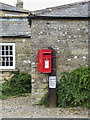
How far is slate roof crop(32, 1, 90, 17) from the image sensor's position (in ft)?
23.9

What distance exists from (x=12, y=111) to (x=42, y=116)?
125cm

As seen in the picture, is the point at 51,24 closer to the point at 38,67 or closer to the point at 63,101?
the point at 38,67

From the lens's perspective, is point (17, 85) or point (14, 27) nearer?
point (17, 85)

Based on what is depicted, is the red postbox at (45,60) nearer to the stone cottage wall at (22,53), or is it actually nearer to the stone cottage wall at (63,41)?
the stone cottage wall at (63,41)

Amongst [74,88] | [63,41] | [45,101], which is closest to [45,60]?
[63,41]

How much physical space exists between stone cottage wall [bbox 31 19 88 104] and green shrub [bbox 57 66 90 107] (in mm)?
320

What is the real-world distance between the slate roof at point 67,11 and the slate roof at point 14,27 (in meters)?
3.70

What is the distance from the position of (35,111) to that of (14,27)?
631 cm

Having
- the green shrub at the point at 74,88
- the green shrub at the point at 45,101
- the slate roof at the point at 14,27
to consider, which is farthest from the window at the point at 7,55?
the green shrub at the point at 74,88

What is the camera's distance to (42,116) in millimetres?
6074

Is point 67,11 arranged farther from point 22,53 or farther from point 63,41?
point 22,53

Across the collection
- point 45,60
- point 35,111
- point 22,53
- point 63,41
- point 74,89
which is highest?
point 63,41

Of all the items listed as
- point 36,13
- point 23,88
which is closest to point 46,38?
point 36,13

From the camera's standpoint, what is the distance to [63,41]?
735 centimetres
